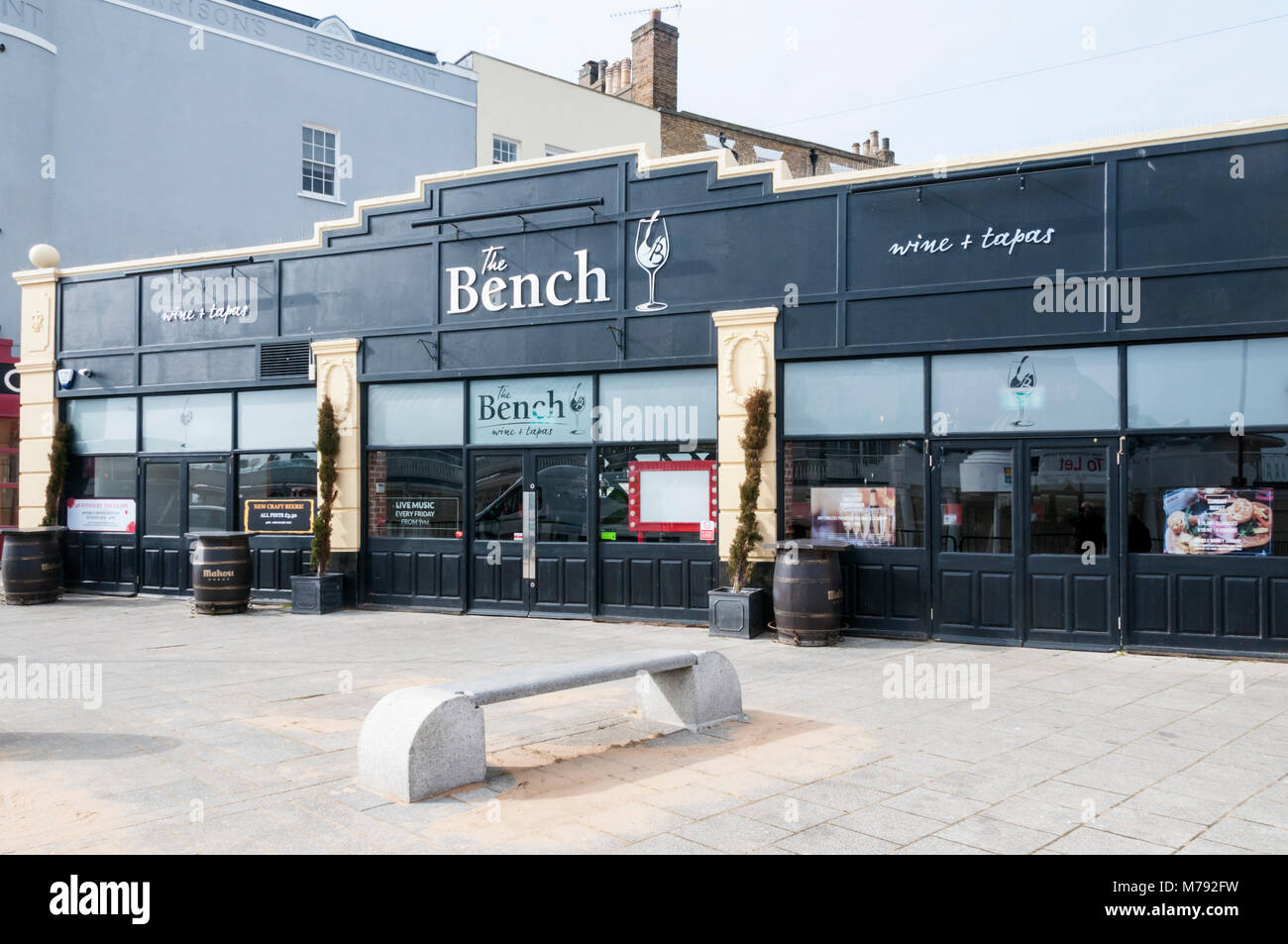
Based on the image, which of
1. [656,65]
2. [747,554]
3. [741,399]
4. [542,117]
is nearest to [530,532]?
[747,554]

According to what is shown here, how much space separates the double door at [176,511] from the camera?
15227 millimetres

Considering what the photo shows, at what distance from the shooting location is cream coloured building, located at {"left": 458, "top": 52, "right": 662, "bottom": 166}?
2461 cm

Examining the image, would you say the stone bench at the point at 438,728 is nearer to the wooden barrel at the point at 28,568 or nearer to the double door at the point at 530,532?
the double door at the point at 530,532

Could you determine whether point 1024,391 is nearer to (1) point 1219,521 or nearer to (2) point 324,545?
(1) point 1219,521

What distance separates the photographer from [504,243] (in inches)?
527

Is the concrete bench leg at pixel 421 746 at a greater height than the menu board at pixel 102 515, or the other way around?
the menu board at pixel 102 515

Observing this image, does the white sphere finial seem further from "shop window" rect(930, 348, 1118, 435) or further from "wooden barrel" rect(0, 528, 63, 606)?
"shop window" rect(930, 348, 1118, 435)

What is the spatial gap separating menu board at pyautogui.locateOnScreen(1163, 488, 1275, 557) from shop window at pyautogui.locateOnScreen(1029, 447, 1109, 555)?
635 mm

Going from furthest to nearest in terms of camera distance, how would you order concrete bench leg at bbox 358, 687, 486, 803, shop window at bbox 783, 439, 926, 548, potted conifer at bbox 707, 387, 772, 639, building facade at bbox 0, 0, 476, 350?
building facade at bbox 0, 0, 476, 350 → potted conifer at bbox 707, 387, 772, 639 → shop window at bbox 783, 439, 926, 548 → concrete bench leg at bbox 358, 687, 486, 803

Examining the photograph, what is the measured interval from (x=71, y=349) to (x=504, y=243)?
8.22 meters

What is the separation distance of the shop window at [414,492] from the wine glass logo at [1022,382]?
7.16 m

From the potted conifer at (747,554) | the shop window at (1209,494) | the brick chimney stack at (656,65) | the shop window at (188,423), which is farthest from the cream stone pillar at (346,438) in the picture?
the brick chimney stack at (656,65)

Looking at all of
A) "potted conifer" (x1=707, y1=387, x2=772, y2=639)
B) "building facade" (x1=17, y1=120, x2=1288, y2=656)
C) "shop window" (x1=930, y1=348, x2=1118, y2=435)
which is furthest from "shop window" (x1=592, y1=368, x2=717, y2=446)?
"shop window" (x1=930, y1=348, x2=1118, y2=435)
